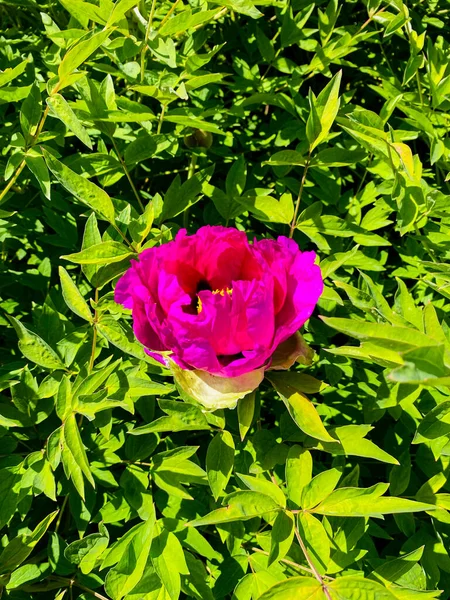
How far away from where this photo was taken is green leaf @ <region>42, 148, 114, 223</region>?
94cm

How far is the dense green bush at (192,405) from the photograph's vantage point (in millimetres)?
882

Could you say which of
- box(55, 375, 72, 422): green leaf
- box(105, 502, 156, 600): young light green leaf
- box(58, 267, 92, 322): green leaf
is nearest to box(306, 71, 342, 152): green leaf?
box(58, 267, 92, 322): green leaf

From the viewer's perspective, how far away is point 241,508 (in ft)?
2.73

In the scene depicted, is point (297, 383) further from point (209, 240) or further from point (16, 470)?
point (16, 470)

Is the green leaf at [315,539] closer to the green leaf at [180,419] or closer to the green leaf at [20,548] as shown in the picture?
the green leaf at [180,419]

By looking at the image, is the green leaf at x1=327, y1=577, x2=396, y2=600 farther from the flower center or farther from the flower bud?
the flower bud

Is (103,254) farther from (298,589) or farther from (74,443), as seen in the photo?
(298,589)

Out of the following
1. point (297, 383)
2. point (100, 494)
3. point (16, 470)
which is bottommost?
point (100, 494)

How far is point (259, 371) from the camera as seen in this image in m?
0.83

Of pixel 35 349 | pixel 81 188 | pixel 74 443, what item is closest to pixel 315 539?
A: pixel 74 443

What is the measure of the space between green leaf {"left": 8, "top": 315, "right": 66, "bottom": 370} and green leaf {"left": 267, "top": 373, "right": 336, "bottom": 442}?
1.16ft

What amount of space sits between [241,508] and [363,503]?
0.16m

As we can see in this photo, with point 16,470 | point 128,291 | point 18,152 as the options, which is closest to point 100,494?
point 16,470

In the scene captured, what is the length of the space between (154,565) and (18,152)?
70cm
